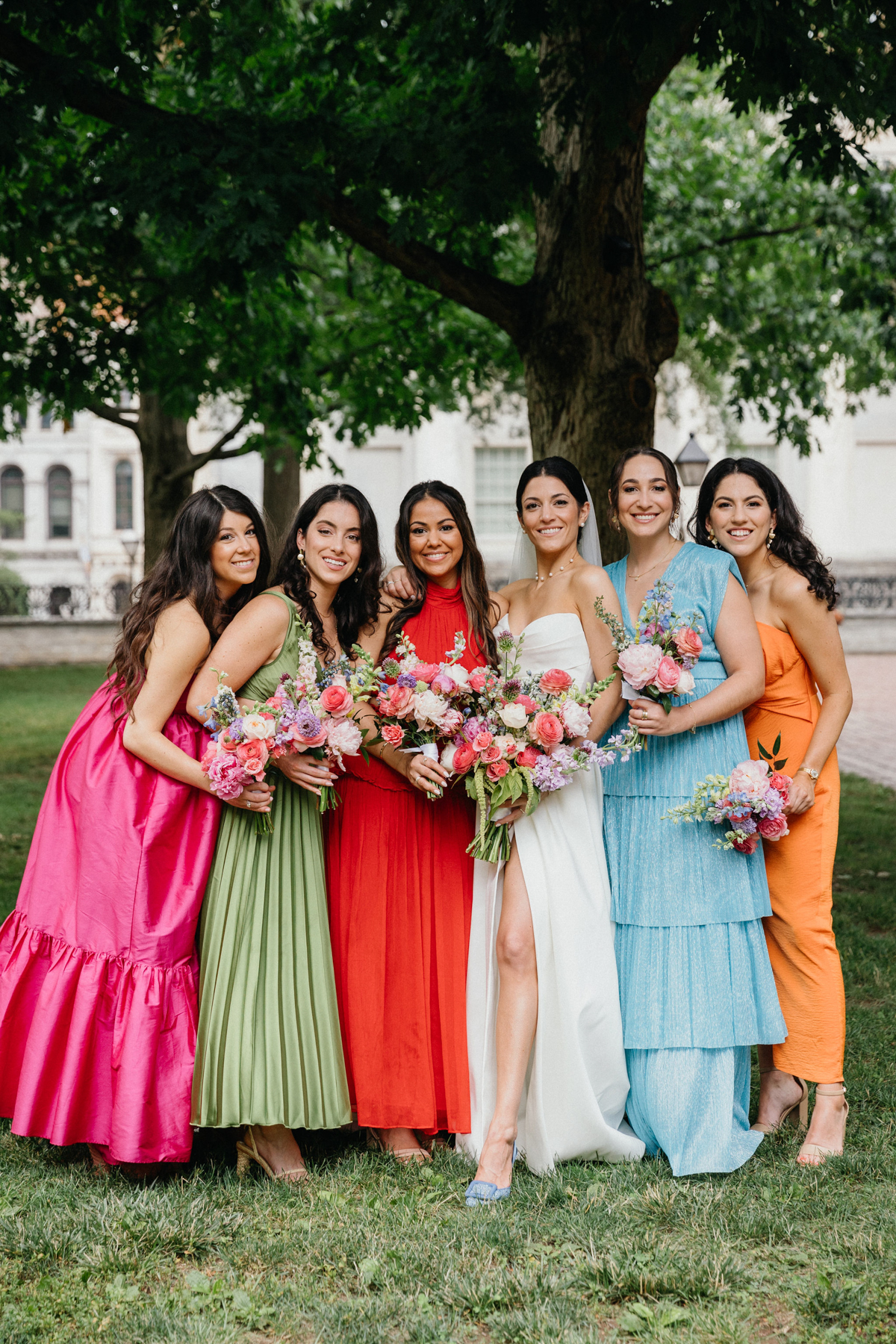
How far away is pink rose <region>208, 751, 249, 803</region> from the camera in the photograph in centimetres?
354

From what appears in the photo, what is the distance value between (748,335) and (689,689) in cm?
1161

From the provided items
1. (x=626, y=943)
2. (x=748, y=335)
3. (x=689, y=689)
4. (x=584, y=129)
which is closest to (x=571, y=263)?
(x=584, y=129)

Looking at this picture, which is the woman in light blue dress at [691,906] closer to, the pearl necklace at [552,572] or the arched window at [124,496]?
the pearl necklace at [552,572]

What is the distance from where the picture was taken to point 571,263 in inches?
255

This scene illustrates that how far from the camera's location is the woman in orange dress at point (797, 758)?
13.0ft

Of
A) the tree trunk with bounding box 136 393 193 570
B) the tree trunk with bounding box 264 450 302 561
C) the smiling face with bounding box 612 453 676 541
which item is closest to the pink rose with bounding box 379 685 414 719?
the smiling face with bounding box 612 453 676 541

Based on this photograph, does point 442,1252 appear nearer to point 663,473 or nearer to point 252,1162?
point 252,1162

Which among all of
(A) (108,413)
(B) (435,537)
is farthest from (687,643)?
(A) (108,413)

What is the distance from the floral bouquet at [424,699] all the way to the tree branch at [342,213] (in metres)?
3.51

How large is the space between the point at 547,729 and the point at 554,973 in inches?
34.0

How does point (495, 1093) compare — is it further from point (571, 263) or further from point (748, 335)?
point (748, 335)

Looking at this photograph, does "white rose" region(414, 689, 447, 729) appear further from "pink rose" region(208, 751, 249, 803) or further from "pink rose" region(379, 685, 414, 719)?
"pink rose" region(208, 751, 249, 803)

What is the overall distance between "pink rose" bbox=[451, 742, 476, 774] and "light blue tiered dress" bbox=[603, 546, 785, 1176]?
63 centimetres

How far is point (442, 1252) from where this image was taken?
325 centimetres
